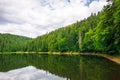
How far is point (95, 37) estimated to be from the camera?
215ft

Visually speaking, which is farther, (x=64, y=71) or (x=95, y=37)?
(x=95, y=37)

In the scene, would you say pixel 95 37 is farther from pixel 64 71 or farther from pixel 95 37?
pixel 64 71

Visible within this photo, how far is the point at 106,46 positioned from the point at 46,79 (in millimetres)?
35269

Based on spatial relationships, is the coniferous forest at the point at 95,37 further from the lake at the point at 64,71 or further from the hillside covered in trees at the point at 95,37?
the lake at the point at 64,71

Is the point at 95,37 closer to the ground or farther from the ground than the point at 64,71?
farther from the ground

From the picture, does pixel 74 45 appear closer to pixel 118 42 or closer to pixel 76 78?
pixel 118 42

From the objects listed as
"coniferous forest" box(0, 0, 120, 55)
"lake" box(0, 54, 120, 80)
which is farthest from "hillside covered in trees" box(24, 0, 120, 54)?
"lake" box(0, 54, 120, 80)

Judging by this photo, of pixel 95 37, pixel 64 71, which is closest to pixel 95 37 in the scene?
pixel 95 37

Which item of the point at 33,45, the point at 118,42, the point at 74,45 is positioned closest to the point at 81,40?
the point at 74,45

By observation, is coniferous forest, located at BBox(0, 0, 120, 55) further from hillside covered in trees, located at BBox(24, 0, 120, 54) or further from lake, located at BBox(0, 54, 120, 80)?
lake, located at BBox(0, 54, 120, 80)

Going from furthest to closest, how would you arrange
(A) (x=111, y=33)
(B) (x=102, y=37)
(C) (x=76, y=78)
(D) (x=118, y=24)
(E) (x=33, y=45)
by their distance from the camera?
1. (E) (x=33, y=45)
2. (B) (x=102, y=37)
3. (A) (x=111, y=33)
4. (D) (x=118, y=24)
5. (C) (x=76, y=78)

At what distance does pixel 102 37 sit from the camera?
52906 millimetres

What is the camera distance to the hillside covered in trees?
45.4 m

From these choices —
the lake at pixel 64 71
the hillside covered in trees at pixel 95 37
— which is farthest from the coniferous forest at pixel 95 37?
the lake at pixel 64 71
